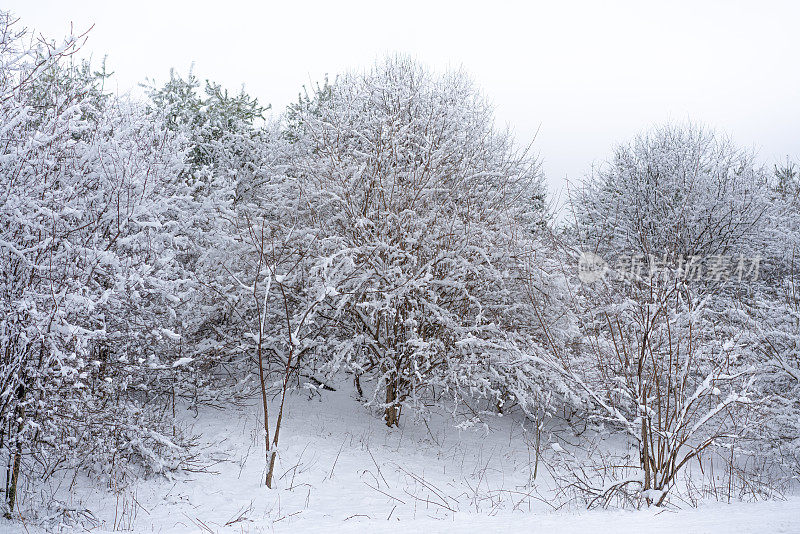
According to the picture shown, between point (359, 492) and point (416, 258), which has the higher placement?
point (416, 258)

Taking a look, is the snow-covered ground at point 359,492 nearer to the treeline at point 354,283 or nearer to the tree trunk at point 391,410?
the tree trunk at point 391,410

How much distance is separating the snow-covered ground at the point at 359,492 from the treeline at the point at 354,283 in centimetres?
46

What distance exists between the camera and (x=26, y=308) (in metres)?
4.92

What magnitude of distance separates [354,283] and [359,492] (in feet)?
11.9

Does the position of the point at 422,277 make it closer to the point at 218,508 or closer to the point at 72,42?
the point at 218,508

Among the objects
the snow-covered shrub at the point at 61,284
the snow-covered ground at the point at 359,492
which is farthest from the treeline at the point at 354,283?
the snow-covered ground at the point at 359,492

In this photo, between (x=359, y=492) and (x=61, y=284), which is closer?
(x=61, y=284)

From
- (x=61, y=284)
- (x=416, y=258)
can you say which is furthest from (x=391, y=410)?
(x=61, y=284)

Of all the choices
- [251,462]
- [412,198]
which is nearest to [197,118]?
[412,198]

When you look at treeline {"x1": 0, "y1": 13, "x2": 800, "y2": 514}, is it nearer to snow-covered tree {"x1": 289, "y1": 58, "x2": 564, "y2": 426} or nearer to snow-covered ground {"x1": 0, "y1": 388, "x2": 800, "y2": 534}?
snow-covered tree {"x1": 289, "y1": 58, "x2": 564, "y2": 426}

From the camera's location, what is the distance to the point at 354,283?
368 inches

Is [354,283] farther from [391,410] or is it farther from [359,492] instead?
[359,492]

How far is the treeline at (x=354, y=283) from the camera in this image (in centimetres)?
536

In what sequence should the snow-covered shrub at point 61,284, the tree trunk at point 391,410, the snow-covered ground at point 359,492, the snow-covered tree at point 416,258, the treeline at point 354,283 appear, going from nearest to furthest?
the snow-covered ground at point 359,492
the snow-covered shrub at point 61,284
the treeline at point 354,283
the snow-covered tree at point 416,258
the tree trunk at point 391,410
